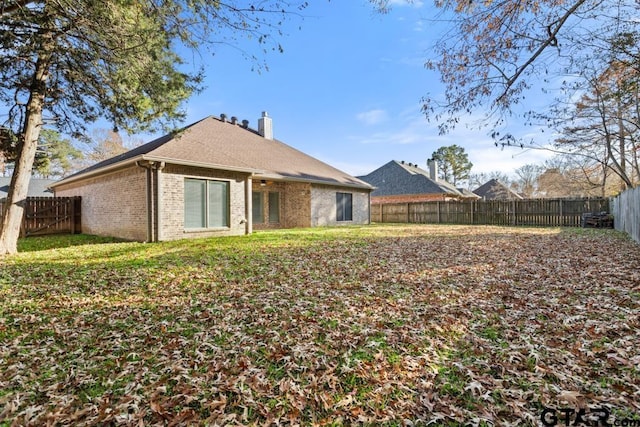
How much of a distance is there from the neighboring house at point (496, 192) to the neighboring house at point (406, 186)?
8.64 meters

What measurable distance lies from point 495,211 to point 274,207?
44.2 feet

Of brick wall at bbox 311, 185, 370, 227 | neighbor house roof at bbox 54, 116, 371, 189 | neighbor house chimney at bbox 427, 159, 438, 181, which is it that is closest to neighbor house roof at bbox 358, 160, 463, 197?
neighbor house chimney at bbox 427, 159, 438, 181

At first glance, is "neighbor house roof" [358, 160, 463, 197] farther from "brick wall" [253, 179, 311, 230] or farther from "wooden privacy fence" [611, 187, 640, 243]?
"wooden privacy fence" [611, 187, 640, 243]

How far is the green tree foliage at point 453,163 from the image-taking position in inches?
1615

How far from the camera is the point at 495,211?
19.4 meters

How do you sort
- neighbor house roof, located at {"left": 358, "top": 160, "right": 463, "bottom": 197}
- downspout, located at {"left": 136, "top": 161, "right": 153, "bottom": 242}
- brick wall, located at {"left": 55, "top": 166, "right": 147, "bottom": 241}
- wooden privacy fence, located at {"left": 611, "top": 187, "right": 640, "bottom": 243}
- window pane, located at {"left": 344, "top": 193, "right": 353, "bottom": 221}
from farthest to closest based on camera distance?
neighbor house roof, located at {"left": 358, "top": 160, "right": 463, "bottom": 197} < window pane, located at {"left": 344, "top": 193, "right": 353, "bottom": 221} < brick wall, located at {"left": 55, "top": 166, "right": 147, "bottom": 241} < downspout, located at {"left": 136, "top": 161, "right": 153, "bottom": 242} < wooden privacy fence, located at {"left": 611, "top": 187, "right": 640, "bottom": 243}

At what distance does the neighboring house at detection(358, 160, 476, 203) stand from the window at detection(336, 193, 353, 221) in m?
8.50

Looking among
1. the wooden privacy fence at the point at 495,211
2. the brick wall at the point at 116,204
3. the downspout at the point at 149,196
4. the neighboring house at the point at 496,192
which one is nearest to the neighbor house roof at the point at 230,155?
the downspout at the point at 149,196

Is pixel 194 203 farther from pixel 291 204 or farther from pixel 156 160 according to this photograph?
pixel 291 204

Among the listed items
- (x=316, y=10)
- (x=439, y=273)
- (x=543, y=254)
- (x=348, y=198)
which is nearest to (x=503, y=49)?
(x=316, y=10)

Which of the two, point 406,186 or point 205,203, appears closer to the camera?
point 205,203

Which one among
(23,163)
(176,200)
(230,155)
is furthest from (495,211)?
(23,163)

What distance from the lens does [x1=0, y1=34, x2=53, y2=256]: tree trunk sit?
8.12 metres

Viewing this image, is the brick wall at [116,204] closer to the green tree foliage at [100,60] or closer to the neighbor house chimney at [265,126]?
the green tree foliage at [100,60]
